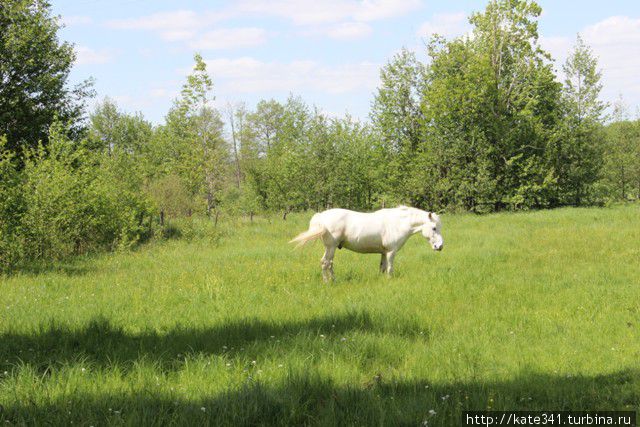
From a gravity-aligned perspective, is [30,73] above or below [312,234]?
above

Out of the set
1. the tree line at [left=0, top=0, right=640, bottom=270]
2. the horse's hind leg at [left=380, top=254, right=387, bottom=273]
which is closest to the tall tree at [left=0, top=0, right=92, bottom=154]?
the tree line at [left=0, top=0, right=640, bottom=270]

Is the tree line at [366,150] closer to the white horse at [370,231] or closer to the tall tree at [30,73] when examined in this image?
the tall tree at [30,73]

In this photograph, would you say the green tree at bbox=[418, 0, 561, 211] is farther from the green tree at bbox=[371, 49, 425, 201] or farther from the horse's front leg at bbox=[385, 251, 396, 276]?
the horse's front leg at bbox=[385, 251, 396, 276]

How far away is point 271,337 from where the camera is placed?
6840 mm

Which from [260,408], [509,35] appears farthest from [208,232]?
[509,35]

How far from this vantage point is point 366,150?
4041 cm

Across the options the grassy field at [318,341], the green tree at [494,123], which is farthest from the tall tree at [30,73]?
the green tree at [494,123]

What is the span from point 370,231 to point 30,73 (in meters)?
20.9

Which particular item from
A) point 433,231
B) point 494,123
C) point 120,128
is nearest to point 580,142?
point 494,123

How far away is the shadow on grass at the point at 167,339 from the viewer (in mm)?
6098

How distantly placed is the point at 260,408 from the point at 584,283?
9128 mm

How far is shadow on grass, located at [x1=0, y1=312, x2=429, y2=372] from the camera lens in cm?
610

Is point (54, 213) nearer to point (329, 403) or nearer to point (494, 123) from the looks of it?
point (329, 403)

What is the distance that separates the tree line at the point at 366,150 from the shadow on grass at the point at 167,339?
10.4 meters
